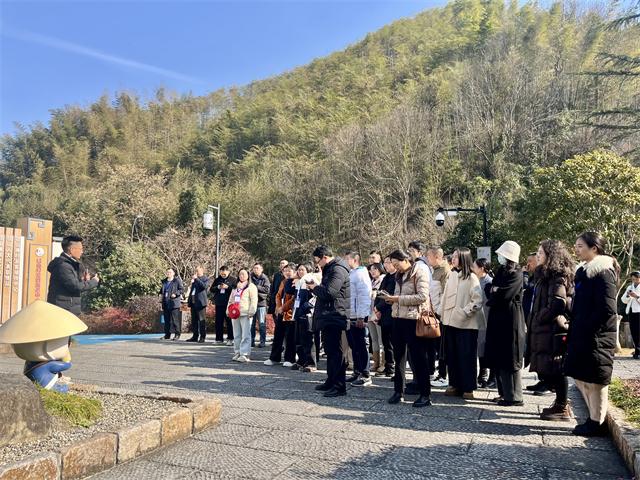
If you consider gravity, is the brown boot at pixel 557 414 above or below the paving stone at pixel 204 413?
below

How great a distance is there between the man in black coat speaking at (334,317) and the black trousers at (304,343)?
5.67ft

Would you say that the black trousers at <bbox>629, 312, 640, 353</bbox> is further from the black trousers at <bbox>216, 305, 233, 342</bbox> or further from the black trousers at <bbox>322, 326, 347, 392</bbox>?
the black trousers at <bbox>216, 305, 233, 342</bbox>

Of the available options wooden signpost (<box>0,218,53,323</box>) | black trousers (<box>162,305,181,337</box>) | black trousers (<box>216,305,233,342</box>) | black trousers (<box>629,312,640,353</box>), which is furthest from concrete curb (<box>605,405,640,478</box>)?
wooden signpost (<box>0,218,53,323</box>)

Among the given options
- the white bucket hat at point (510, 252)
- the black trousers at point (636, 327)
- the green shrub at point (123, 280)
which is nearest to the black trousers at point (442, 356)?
the white bucket hat at point (510, 252)

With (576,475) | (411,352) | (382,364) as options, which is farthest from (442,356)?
(576,475)

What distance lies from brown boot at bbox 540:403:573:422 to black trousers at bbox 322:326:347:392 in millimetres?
2255

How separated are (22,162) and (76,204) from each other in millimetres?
19413

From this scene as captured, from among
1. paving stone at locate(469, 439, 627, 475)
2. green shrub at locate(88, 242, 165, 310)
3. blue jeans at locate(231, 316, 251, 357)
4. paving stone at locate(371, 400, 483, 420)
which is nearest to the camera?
paving stone at locate(469, 439, 627, 475)

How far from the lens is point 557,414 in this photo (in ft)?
16.6

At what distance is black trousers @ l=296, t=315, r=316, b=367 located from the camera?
796 centimetres

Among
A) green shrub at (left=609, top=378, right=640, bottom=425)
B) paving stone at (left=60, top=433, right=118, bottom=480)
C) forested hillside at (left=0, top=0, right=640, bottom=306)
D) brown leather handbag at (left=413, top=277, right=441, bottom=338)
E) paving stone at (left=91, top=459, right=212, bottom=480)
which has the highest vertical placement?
forested hillside at (left=0, top=0, right=640, bottom=306)

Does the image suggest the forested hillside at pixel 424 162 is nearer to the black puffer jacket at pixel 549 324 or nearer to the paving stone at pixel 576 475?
the black puffer jacket at pixel 549 324

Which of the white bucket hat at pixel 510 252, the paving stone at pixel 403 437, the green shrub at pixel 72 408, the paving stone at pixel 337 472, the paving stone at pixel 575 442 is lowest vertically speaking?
the paving stone at pixel 575 442

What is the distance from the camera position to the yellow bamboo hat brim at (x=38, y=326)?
4.25 metres
